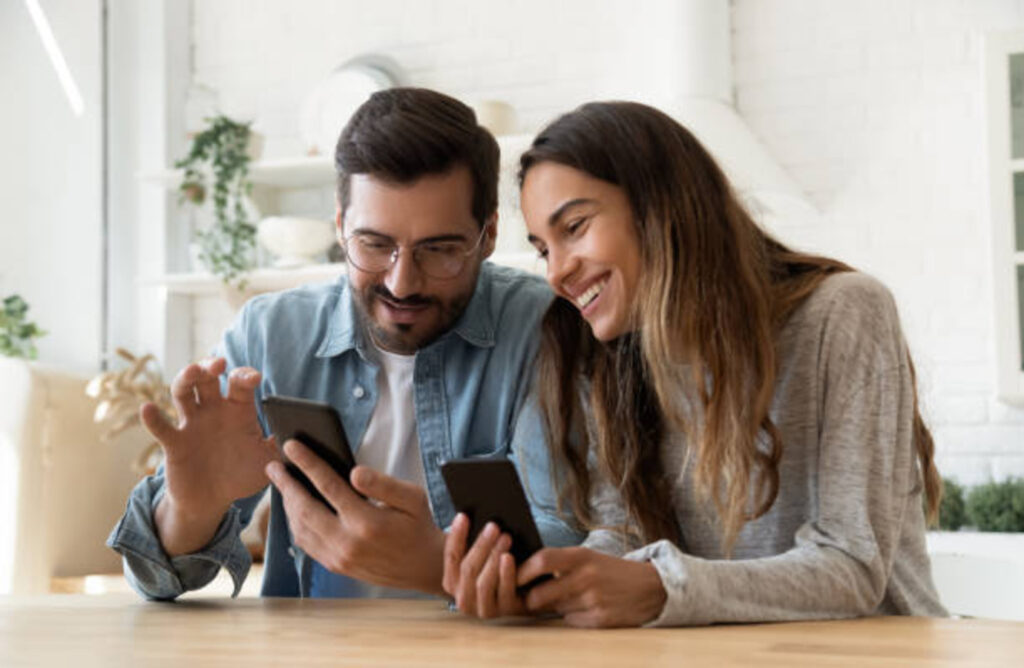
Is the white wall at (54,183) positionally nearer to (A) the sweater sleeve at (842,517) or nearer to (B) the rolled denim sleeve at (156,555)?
(B) the rolled denim sleeve at (156,555)

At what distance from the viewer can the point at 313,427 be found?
1314mm

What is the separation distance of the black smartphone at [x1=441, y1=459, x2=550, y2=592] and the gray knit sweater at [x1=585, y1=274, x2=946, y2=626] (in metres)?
0.13

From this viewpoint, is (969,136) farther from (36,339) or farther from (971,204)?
(36,339)

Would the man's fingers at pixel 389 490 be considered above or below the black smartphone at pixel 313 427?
below

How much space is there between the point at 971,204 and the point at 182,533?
2.73m

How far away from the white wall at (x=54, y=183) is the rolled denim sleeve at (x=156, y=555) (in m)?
2.83

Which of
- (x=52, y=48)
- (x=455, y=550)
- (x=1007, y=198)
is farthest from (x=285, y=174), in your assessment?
(x=455, y=550)

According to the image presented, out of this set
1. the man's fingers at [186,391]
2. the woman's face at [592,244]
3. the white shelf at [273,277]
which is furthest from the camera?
the white shelf at [273,277]

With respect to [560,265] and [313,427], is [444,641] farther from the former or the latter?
[560,265]

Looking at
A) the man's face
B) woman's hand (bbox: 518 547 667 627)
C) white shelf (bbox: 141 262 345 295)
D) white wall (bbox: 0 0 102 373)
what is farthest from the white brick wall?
woman's hand (bbox: 518 547 667 627)

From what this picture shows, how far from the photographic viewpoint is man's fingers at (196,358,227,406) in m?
1.43

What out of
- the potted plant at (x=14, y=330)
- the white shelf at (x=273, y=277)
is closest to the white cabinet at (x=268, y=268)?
the white shelf at (x=273, y=277)

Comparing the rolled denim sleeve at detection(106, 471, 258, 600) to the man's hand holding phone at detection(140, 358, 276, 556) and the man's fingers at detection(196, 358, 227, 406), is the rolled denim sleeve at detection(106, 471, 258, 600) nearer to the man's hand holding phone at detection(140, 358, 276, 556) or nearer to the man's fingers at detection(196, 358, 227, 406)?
the man's hand holding phone at detection(140, 358, 276, 556)

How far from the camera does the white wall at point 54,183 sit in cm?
431
